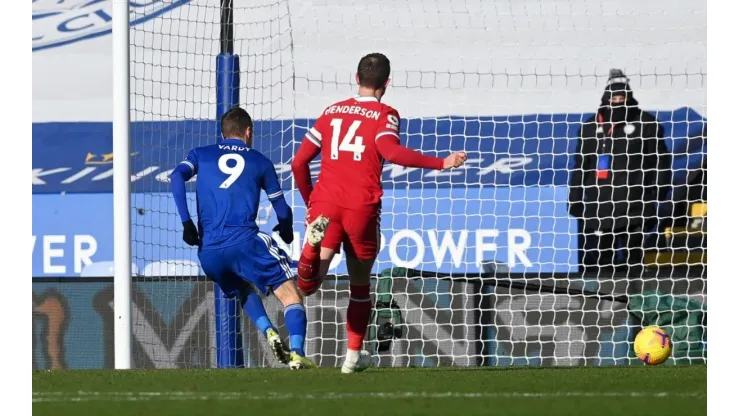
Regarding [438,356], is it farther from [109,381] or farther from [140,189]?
[109,381]

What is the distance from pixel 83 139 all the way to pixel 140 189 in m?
3.89

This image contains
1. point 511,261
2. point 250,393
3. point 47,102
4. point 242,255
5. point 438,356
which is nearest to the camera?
point 250,393

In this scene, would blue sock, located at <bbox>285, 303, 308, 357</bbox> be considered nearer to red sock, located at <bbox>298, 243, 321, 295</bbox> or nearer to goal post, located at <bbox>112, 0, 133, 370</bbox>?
red sock, located at <bbox>298, 243, 321, 295</bbox>

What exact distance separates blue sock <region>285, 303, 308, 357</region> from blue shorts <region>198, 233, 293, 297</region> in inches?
7.1

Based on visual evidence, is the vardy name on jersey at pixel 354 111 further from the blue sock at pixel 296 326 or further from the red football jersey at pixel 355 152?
the blue sock at pixel 296 326

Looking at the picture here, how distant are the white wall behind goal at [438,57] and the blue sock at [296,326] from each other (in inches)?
140

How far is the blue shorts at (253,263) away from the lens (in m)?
6.91

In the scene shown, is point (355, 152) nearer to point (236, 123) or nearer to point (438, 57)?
point (236, 123)

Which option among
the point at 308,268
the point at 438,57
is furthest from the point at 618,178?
the point at 308,268

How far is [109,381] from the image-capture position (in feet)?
19.2

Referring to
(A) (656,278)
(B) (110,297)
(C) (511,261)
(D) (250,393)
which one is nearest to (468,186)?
(C) (511,261)

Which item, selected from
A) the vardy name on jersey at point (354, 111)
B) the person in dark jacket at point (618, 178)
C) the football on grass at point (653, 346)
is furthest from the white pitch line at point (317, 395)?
the person in dark jacket at point (618, 178)

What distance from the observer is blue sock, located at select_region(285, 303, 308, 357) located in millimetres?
6734

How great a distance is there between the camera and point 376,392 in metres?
5.10
